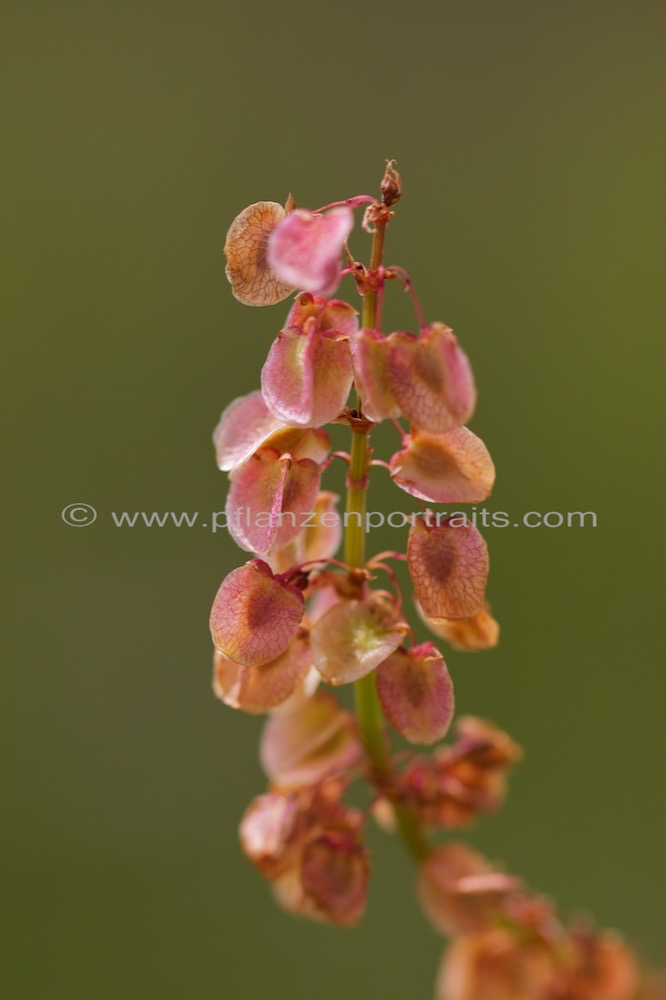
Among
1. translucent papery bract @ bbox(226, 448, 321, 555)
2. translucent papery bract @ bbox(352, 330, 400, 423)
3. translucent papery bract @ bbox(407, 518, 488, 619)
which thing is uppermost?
translucent papery bract @ bbox(352, 330, 400, 423)

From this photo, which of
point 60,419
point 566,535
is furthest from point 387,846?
point 60,419

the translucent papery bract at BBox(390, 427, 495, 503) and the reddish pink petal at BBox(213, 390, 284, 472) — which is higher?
the reddish pink petal at BBox(213, 390, 284, 472)

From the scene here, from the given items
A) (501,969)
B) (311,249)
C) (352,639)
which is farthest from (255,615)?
(501,969)

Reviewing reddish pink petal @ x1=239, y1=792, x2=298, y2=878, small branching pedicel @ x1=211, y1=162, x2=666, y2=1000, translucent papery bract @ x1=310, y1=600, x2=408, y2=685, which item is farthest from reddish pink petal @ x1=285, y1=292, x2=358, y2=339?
reddish pink petal @ x1=239, y1=792, x2=298, y2=878

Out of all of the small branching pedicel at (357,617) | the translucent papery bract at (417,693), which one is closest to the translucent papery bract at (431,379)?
the small branching pedicel at (357,617)

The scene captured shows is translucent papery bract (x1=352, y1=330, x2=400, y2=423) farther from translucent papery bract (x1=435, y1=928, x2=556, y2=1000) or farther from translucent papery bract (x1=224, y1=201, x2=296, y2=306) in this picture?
translucent papery bract (x1=435, y1=928, x2=556, y2=1000)

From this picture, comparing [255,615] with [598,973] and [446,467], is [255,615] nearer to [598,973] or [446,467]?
[446,467]

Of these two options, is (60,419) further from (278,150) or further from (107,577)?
(278,150)
